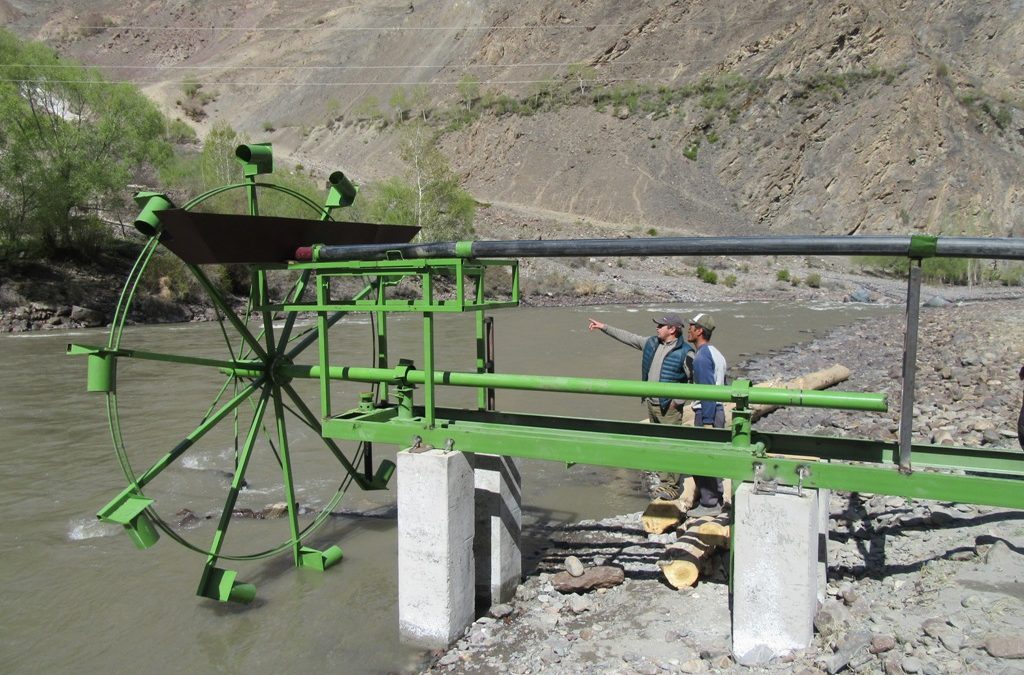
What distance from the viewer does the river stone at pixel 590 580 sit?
5.81m

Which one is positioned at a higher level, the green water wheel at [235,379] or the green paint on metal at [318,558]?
the green water wheel at [235,379]

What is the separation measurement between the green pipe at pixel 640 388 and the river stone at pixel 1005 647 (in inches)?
48.7

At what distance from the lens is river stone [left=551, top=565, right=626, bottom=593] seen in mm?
5812

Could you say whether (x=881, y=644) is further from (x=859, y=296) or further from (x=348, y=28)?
(x=348, y=28)

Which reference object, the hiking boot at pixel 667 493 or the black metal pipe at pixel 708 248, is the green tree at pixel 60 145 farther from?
the black metal pipe at pixel 708 248

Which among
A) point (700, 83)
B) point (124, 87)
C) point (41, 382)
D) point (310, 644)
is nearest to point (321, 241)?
point (310, 644)

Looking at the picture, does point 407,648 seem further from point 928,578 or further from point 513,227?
point 513,227

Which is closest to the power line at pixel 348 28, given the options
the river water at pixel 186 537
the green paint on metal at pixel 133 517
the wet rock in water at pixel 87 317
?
the wet rock in water at pixel 87 317

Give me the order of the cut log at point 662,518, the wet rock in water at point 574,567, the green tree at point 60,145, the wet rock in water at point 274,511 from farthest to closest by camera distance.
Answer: the green tree at point 60,145, the wet rock in water at point 274,511, the cut log at point 662,518, the wet rock in water at point 574,567

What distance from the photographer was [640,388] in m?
4.91

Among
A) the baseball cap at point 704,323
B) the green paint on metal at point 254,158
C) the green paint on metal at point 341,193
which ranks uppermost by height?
the green paint on metal at point 254,158

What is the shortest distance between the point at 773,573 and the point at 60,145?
102 feet

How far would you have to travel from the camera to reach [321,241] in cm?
648

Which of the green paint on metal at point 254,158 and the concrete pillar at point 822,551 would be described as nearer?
the concrete pillar at point 822,551
